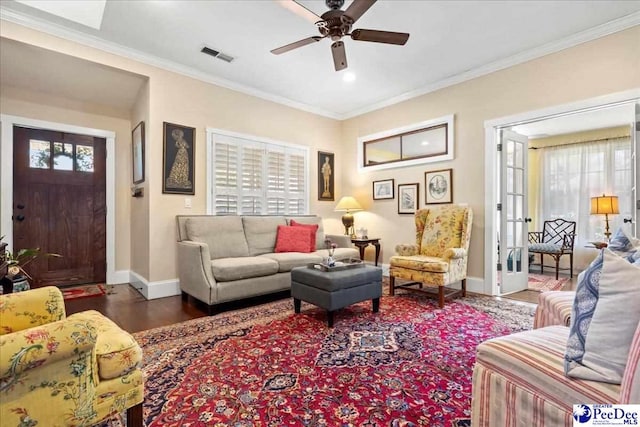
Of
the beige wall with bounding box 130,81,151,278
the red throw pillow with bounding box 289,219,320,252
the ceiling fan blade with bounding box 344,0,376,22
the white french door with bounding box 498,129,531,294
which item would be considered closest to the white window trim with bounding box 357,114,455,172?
the white french door with bounding box 498,129,531,294

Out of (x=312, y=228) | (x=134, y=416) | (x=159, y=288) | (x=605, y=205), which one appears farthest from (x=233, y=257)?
(x=605, y=205)

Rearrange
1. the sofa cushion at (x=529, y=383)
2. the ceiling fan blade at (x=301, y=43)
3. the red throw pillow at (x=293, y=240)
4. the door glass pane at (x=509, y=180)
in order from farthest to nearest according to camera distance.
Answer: the red throw pillow at (x=293, y=240), the door glass pane at (x=509, y=180), the ceiling fan blade at (x=301, y=43), the sofa cushion at (x=529, y=383)

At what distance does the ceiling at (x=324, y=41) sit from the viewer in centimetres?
275

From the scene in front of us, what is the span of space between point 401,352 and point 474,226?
2427 mm

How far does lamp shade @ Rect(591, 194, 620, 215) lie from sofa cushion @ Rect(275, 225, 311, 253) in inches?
178

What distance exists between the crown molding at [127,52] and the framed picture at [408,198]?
2253 millimetres

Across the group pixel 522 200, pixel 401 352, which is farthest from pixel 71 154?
pixel 522 200

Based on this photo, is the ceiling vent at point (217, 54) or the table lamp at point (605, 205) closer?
the ceiling vent at point (217, 54)

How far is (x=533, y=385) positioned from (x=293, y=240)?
3329mm

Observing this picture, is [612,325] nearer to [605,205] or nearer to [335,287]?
[335,287]

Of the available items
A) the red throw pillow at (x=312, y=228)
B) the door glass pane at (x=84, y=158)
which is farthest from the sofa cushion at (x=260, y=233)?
the door glass pane at (x=84, y=158)

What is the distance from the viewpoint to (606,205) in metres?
4.72

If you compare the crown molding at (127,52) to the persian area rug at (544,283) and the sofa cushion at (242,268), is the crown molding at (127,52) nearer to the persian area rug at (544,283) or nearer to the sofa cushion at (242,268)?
the sofa cushion at (242,268)

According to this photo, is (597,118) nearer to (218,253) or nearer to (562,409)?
(562,409)
